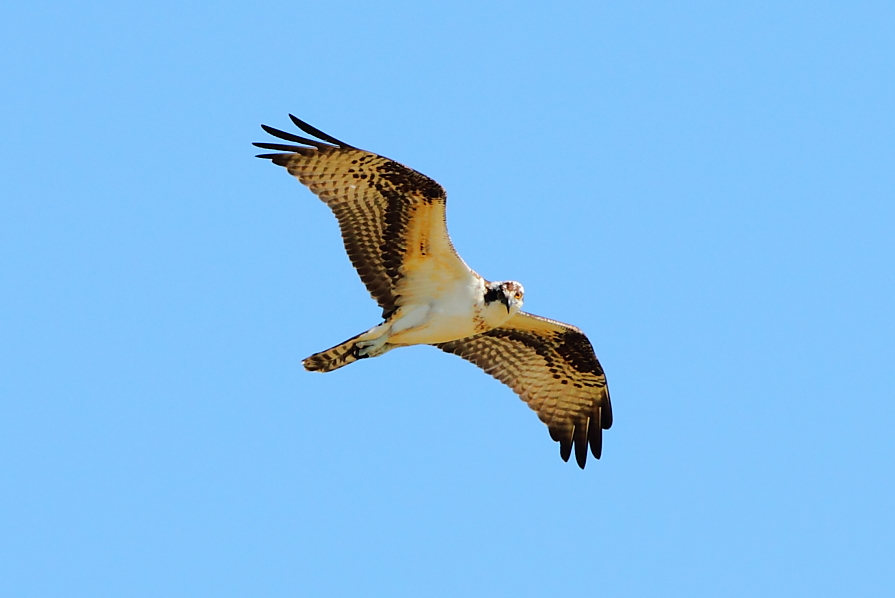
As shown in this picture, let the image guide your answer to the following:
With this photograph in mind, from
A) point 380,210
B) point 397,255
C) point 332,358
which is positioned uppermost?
point 380,210

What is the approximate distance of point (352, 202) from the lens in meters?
12.2

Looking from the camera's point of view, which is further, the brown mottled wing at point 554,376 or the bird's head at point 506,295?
the brown mottled wing at point 554,376

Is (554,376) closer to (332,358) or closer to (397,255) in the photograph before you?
(397,255)

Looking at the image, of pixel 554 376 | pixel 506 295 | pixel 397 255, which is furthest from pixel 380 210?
pixel 554 376

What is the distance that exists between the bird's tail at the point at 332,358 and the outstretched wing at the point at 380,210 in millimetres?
518

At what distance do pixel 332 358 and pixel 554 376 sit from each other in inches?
107

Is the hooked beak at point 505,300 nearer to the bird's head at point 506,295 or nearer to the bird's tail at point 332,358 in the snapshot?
the bird's head at point 506,295

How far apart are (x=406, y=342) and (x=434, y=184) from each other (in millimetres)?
1715

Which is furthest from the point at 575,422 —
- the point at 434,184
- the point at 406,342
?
the point at 434,184

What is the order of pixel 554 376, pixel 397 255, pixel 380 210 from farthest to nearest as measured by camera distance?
pixel 554 376
pixel 397 255
pixel 380 210

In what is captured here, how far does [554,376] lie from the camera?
46.3 feet

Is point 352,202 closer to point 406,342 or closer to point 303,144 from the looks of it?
point 303,144

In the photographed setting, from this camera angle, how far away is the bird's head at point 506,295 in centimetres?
1229

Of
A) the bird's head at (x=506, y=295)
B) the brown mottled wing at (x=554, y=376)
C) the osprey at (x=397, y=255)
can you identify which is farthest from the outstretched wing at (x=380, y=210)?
the brown mottled wing at (x=554, y=376)
